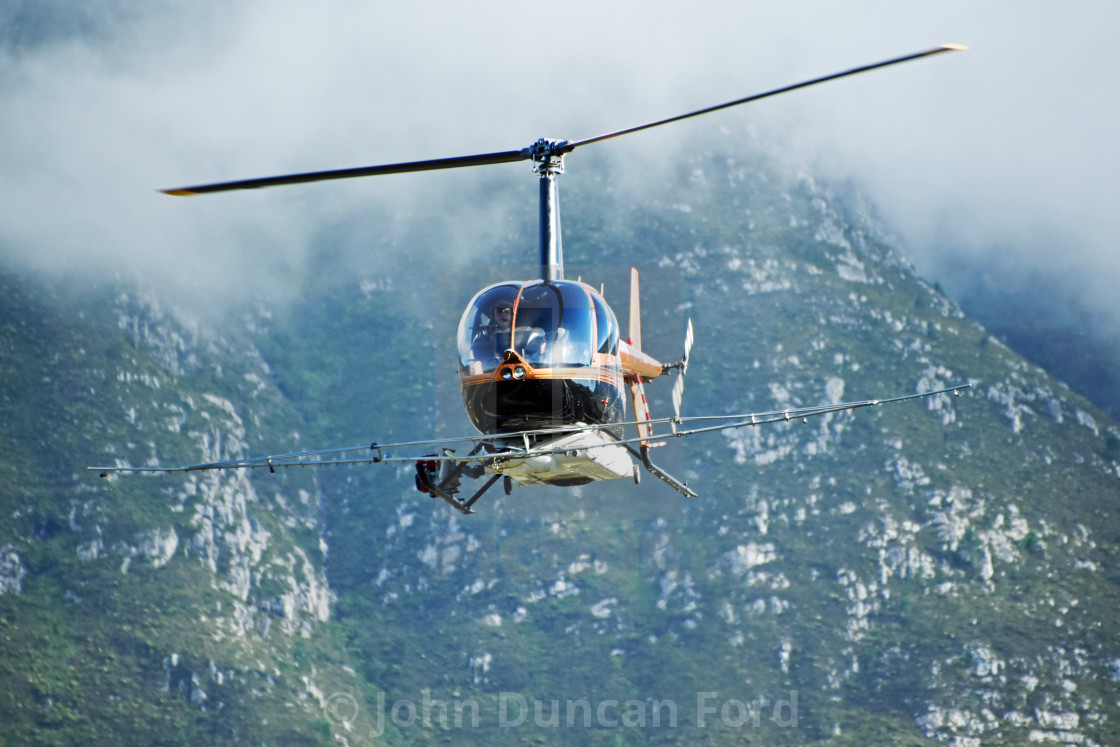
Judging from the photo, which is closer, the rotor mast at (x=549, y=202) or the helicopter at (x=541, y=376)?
the helicopter at (x=541, y=376)

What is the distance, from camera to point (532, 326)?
32.5m

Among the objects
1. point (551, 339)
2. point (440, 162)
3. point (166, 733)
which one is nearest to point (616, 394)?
point (551, 339)

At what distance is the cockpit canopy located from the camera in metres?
32.4

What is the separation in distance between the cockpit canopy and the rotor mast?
2.69 ft

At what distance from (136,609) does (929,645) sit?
108 meters

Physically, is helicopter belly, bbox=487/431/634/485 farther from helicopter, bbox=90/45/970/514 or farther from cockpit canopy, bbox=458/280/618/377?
cockpit canopy, bbox=458/280/618/377

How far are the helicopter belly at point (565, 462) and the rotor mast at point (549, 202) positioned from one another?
151 inches

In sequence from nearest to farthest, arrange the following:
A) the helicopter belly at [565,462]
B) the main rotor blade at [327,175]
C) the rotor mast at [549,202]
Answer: the main rotor blade at [327,175], the helicopter belly at [565,462], the rotor mast at [549,202]

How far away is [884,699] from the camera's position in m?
191

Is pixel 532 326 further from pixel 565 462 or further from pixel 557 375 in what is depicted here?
pixel 565 462

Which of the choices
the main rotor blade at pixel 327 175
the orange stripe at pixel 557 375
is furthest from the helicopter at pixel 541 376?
the main rotor blade at pixel 327 175

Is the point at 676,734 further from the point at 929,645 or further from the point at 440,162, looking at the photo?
the point at 440,162

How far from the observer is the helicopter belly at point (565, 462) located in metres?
32.6

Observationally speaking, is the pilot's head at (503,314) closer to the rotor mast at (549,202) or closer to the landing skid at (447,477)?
the rotor mast at (549,202)
